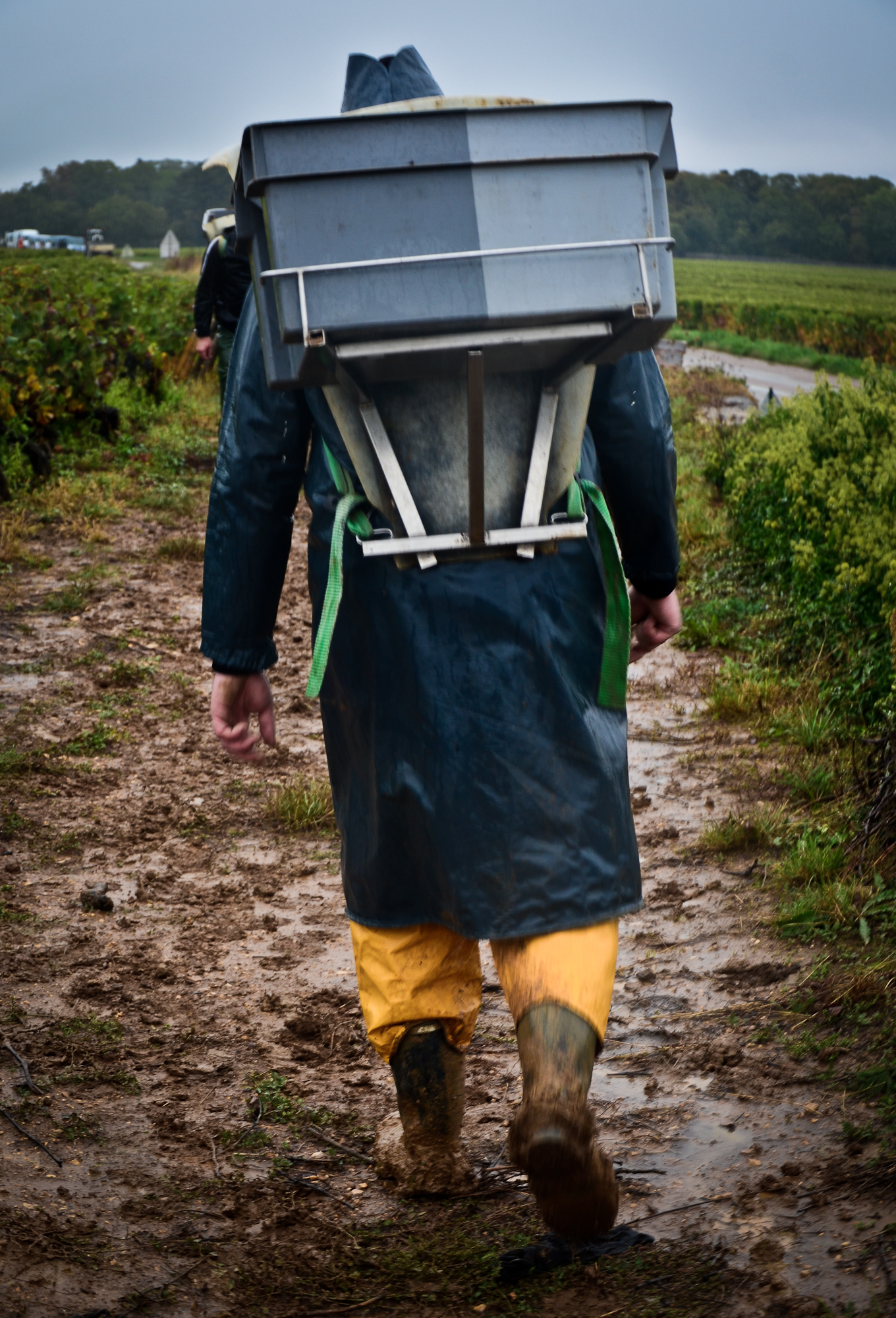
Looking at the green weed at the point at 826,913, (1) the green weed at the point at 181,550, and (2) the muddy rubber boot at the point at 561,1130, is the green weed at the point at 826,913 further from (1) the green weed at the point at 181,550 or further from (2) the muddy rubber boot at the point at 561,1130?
(1) the green weed at the point at 181,550

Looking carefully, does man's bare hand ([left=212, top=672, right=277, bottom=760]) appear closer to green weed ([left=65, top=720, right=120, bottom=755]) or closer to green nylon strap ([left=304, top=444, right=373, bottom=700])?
green nylon strap ([left=304, top=444, right=373, bottom=700])

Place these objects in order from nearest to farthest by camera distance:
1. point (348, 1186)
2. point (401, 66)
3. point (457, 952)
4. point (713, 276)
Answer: point (401, 66) → point (457, 952) → point (348, 1186) → point (713, 276)

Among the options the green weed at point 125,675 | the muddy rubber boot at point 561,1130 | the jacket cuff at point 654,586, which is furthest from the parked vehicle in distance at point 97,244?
the muddy rubber boot at point 561,1130

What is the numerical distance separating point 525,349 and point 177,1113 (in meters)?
1.75

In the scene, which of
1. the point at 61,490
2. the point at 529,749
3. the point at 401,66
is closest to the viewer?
the point at 529,749

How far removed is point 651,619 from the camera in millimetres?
2250

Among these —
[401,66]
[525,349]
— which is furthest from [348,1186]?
[401,66]

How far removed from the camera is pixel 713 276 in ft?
160

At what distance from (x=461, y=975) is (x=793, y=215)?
28331 millimetres

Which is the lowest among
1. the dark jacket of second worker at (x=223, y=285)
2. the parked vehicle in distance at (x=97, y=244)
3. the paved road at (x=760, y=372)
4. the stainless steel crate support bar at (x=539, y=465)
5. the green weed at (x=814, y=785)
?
the green weed at (x=814, y=785)

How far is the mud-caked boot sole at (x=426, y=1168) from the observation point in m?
2.19

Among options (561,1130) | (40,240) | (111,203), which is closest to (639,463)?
(561,1130)

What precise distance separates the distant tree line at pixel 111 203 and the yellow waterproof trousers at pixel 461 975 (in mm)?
38366

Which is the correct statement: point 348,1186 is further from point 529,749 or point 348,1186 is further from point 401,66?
point 401,66
